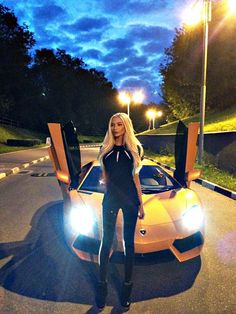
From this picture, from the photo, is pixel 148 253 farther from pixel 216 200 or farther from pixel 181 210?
pixel 216 200

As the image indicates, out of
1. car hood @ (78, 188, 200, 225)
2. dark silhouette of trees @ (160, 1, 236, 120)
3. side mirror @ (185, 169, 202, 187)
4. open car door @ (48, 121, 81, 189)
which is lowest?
car hood @ (78, 188, 200, 225)

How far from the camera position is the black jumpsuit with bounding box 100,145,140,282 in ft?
10.6

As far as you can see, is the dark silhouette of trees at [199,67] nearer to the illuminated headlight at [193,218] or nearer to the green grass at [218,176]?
the green grass at [218,176]

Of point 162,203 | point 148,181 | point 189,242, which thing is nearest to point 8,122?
point 148,181

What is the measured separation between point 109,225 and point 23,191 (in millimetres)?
6865

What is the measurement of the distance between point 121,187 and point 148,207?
1.03 m

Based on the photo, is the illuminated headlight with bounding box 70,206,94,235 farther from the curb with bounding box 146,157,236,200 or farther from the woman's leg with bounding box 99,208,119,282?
the curb with bounding box 146,157,236,200

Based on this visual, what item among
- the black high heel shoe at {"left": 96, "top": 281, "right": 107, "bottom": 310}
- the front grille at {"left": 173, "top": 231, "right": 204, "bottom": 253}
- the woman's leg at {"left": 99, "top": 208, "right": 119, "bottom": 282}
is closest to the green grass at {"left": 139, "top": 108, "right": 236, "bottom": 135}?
the front grille at {"left": 173, "top": 231, "right": 204, "bottom": 253}

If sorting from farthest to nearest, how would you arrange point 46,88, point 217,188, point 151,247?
point 46,88
point 217,188
point 151,247

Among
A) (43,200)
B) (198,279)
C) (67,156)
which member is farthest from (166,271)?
(43,200)

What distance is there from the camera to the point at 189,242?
3.93m

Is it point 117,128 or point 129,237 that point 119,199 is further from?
point 117,128

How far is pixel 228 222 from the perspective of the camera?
6.26 metres

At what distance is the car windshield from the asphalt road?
94cm
